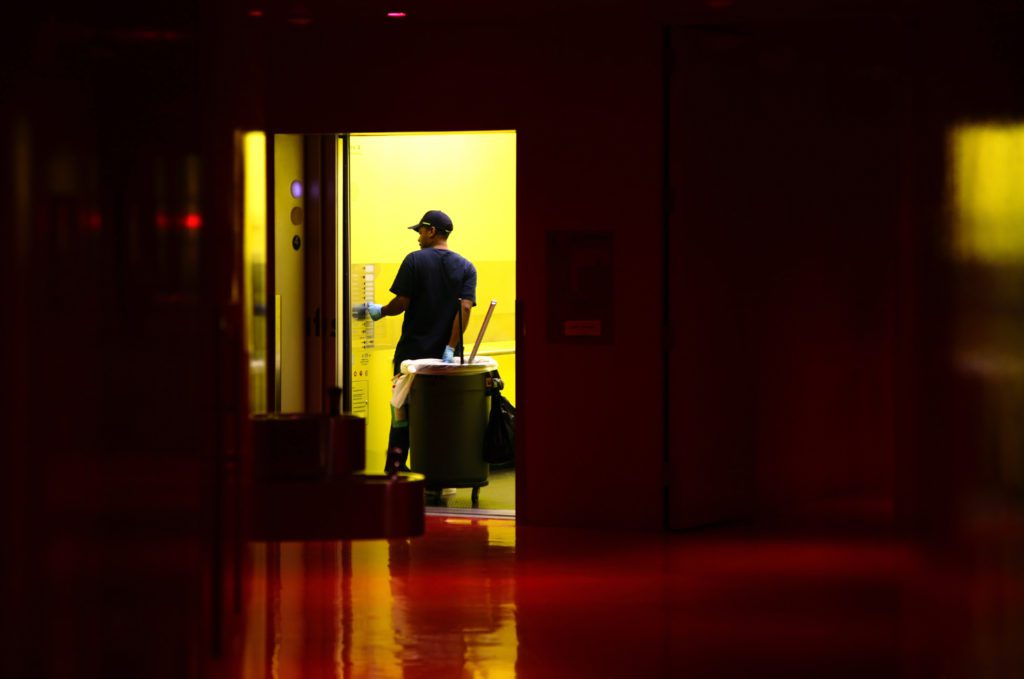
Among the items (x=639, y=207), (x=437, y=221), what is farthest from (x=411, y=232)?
(x=639, y=207)

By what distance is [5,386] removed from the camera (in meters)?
1.30

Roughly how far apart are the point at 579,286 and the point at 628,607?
2337 millimetres

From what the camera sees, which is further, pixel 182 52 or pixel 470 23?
pixel 470 23

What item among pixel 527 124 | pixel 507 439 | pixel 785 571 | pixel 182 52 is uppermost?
pixel 527 124

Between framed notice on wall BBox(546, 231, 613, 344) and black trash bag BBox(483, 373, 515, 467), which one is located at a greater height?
framed notice on wall BBox(546, 231, 613, 344)

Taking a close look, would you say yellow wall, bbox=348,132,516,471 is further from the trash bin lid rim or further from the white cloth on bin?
the trash bin lid rim

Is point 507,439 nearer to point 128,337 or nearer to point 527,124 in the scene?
point 527,124

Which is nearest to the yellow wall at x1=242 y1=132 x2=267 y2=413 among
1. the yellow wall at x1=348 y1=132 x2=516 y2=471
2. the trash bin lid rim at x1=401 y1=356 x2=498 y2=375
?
the trash bin lid rim at x1=401 y1=356 x2=498 y2=375

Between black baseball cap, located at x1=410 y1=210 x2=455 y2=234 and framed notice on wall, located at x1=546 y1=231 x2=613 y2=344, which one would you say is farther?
black baseball cap, located at x1=410 y1=210 x2=455 y2=234

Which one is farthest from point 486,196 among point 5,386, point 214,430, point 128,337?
point 5,386

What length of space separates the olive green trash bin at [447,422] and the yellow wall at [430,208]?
3.39 feet

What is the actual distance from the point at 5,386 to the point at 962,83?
2926 mm

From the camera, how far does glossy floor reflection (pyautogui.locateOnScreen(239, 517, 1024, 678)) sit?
14.3 ft

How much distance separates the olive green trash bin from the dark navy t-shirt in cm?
37
